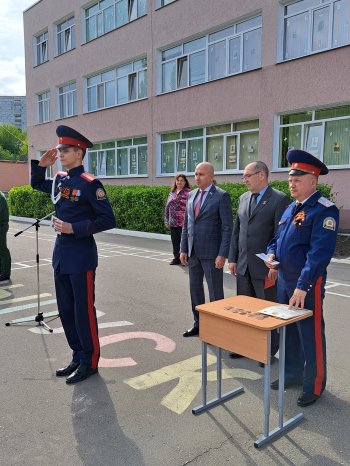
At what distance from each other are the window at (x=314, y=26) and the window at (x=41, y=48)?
17.9 m

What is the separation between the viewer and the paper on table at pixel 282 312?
9.14 ft

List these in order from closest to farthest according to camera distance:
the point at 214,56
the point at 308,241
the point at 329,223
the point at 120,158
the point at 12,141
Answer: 1. the point at 329,223
2. the point at 308,241
3. the point at 214,56
4. the point at 120,158
5. the point at 12,141

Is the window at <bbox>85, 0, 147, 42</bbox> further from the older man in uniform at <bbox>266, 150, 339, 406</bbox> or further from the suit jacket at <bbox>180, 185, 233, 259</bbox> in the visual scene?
the older man in uniform at <bbox>266, 150, 339, 406</bbox>

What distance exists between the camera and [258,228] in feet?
13.4

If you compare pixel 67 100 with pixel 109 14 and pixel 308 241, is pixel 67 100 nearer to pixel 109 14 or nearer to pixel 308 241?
pixel 109 14

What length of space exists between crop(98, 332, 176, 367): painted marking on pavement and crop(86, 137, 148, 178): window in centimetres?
1504

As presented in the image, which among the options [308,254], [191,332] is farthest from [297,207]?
[191,332]

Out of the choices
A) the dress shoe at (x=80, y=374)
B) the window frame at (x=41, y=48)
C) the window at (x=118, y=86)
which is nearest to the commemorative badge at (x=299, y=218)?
the dress shoe at (x=80, y=374)

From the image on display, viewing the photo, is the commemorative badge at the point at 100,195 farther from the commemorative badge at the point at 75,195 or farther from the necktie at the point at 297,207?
the necktie at the point at 297,207

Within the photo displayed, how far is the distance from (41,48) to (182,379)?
27.8 metres

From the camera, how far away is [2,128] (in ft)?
268


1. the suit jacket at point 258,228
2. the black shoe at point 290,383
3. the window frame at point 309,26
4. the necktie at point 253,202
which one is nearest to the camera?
the black shoe at point 290,383

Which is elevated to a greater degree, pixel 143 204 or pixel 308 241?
pixel 308 241

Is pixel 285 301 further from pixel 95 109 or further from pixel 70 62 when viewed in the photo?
pixel 70 62
